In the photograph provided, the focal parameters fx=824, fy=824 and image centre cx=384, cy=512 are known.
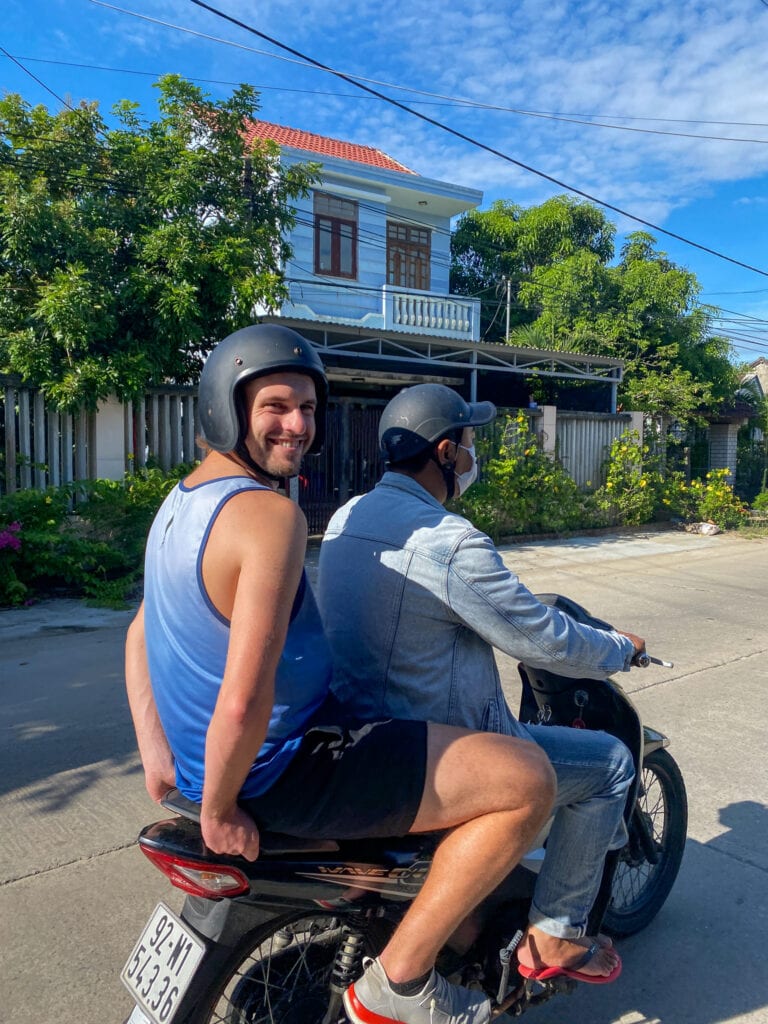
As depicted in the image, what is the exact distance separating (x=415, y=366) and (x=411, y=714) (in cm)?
1323

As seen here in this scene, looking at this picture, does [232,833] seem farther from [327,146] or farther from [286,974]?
[327,146]

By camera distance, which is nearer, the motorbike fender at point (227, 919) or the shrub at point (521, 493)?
the motorbike fender at point (227, 919)

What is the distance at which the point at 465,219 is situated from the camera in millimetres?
22781

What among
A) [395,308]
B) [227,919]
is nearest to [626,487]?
[395,308]

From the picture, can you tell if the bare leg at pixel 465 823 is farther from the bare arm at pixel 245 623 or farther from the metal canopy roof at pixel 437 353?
the metal canopy roof at pixel 437 353

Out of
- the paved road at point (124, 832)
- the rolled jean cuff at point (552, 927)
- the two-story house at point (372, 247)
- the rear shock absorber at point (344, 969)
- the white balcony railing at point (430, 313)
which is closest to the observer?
the rear shock absorber at point (344, 969)

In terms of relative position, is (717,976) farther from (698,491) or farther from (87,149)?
(698,491)

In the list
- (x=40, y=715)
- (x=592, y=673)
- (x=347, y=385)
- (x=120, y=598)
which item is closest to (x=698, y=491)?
(x=347, y=385)

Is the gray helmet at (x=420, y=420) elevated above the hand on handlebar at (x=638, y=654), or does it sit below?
above

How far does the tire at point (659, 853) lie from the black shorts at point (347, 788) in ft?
4.10

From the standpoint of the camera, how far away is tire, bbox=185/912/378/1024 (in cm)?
182

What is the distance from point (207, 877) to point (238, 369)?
1065 mm

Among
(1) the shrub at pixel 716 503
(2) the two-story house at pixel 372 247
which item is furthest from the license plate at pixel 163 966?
(2) the two-story house at pixel 372 247

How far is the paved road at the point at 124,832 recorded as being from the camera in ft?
8.02
